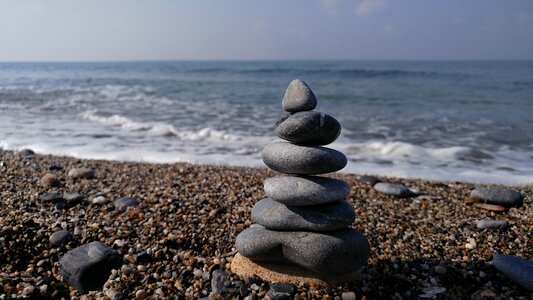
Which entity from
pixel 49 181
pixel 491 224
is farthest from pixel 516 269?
pixel 49 181

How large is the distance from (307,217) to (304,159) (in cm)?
53

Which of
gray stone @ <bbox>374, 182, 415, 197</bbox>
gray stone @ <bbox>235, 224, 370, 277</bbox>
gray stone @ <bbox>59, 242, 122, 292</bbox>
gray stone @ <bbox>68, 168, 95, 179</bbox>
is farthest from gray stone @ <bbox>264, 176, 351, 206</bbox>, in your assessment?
gray stone @ <bbox>68, 168, 95, 179</bbox>

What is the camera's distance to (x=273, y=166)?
3.91 m

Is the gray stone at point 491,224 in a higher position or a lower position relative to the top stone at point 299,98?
lower

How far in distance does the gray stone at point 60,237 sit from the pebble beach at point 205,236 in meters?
0.02

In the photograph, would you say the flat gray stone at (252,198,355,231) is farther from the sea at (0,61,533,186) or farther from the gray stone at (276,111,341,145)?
the sea at (0,61,533,186)

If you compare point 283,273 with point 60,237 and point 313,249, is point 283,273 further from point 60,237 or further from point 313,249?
point 60,237

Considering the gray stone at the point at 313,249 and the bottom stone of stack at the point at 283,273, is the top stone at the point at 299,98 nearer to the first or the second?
the gray stone at the point at 313,249

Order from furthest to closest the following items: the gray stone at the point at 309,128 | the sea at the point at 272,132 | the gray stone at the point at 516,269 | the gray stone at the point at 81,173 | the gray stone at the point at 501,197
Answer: the sea at the point at 272,132
the gray stone at the point at 81,173
the gray stone at the point at 501,197
the gray stone at the point at 516,269
the gray stone at the point at 309,128

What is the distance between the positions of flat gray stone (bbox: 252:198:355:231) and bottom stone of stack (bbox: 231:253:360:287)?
357 mm

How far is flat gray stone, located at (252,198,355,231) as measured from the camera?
12.0 ft

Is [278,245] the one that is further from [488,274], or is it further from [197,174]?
[197,174]

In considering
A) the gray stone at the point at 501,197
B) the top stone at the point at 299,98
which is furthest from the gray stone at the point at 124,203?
the gray stone at the point at 501,197

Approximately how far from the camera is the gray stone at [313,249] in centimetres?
353
